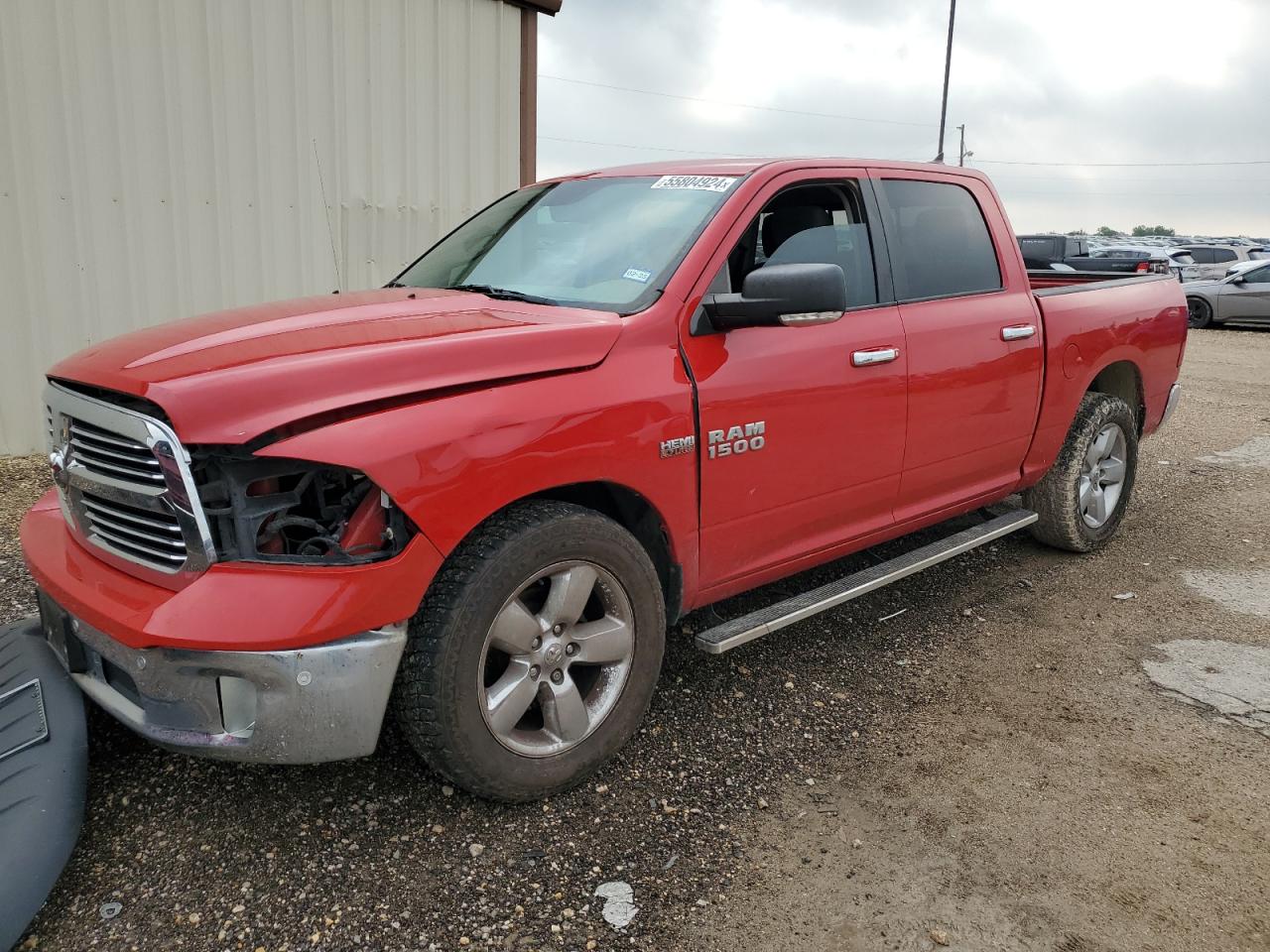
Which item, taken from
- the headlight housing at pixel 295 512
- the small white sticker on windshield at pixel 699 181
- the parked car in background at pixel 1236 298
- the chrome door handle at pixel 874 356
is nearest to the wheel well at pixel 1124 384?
the chrome door handle at pixel 874 356

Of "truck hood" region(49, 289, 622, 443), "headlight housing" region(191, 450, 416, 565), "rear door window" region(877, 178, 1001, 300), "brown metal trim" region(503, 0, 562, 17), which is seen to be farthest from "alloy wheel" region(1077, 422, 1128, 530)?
"brown metal trim" region(503, 0, 562, 17)

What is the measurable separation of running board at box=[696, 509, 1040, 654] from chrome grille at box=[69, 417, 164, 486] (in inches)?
68.0

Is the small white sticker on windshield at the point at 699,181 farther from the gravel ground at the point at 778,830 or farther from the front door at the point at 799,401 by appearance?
the gravel ground at the point at 778,830

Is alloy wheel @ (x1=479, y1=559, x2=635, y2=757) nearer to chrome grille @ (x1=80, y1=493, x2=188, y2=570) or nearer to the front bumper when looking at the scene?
the front bumper

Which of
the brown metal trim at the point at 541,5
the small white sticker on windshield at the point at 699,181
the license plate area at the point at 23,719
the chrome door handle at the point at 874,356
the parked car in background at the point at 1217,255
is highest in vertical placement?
the brown metal trim at the point at 541,5

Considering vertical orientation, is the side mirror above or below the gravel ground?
above

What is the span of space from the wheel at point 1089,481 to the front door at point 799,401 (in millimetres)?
1522

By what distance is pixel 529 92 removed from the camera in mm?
8516

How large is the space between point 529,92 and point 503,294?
576 cm

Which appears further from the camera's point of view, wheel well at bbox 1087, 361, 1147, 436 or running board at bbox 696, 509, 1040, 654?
wheel well at bbox 1087, 361, 1147, 436

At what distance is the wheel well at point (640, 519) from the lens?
3000 mm

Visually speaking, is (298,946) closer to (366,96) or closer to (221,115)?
(221,115)

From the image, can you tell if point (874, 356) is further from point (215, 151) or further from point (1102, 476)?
point (215, 151)

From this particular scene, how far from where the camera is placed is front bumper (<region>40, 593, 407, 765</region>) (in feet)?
7.73
